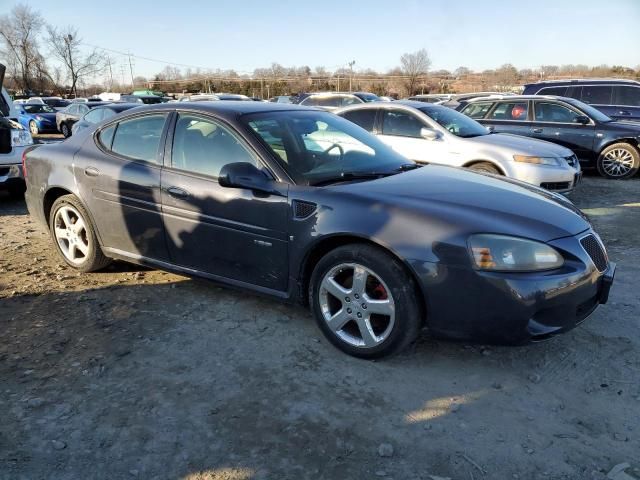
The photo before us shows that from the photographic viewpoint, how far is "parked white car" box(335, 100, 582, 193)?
274 inches

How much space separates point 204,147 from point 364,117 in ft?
15.6

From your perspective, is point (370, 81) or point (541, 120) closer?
point (541, 120)

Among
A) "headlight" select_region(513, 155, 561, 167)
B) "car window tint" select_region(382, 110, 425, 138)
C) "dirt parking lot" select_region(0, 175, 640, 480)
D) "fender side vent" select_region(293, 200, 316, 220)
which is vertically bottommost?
"dirt parking lot" select_region(0, 175, 640, 480)

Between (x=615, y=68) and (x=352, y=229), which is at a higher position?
(x=615, y=68)

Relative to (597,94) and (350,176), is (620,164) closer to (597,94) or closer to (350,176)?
(597,94)

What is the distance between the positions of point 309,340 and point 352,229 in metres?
0.85

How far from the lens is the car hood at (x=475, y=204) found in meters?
2.89

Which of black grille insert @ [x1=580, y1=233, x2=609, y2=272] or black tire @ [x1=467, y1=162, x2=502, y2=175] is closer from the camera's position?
black grille insert @ [x1=580, y1=233, x2=609, y2=272]

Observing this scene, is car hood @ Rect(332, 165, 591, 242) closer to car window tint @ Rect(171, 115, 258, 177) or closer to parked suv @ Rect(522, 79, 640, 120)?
car window tint @ Rect(171, 115, 258, 177)

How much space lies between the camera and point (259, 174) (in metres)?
3.34

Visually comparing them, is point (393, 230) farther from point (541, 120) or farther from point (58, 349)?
point (541, 120)

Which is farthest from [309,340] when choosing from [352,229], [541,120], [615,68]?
[615,68]

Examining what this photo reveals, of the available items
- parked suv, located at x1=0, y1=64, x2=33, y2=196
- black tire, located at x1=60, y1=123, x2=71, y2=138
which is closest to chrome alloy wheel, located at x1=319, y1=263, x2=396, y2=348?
parked suv, located at x1=0, y1=64, x2=33, y2=196

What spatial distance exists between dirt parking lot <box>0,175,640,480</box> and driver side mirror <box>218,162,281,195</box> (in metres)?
0.97
